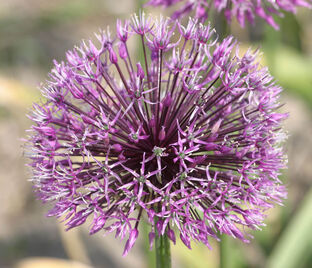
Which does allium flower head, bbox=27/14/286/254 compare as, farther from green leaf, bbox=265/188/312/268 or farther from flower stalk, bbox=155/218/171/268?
green leaf, bbox=265/188/312/268

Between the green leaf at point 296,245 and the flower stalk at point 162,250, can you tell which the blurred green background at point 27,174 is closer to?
the green leaf at point 296,245

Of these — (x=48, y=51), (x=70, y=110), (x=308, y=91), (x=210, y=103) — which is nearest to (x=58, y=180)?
(x=70, y=110)

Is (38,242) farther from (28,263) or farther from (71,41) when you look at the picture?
(71,41)

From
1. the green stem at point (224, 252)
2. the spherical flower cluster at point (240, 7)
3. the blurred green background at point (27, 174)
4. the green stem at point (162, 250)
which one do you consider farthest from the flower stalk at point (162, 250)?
the spherical flower cluster at point (240, 7)

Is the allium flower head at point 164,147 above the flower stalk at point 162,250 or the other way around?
above

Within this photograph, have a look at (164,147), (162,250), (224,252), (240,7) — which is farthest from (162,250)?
(240,7)

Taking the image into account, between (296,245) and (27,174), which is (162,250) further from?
(27,174)
